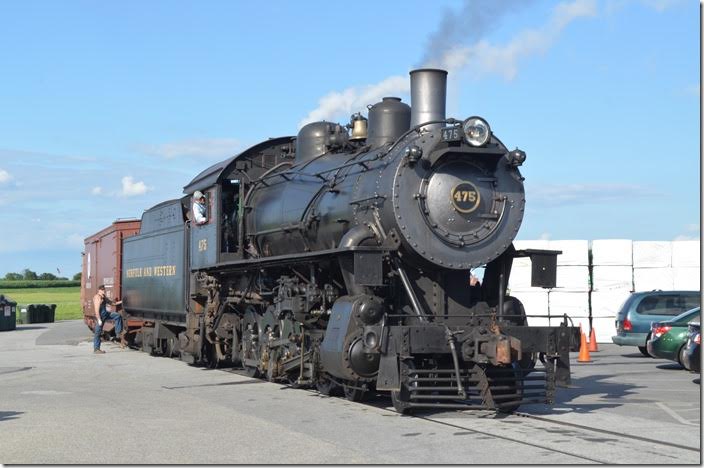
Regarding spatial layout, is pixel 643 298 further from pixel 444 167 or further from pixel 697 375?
pixel 444 167

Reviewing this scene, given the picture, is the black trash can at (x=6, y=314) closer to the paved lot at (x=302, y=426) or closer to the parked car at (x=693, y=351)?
the paved lot at (x=302, y=426)

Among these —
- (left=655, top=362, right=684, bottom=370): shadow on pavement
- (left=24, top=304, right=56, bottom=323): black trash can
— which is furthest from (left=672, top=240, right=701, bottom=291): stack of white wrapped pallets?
(left=24, top=304, right=56, bottom=323): black trash can

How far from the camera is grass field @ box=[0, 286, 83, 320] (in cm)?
5869

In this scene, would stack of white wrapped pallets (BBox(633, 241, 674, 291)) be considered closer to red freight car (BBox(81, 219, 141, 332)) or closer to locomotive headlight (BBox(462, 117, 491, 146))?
red freight car (BBox(81, 219, 141, 332))

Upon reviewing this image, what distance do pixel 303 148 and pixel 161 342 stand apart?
720 cm

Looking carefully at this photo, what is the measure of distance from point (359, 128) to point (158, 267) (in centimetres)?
778

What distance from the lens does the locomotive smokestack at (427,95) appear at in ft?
39.5

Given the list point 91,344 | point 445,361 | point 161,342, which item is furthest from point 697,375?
point 91,344

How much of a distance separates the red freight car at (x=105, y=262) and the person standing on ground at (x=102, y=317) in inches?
25.5

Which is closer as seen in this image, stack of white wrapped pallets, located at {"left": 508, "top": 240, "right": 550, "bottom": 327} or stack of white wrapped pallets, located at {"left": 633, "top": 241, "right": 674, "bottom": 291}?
stack of white wrapped pallets, located at {"left": 633, "top": 241, "right": 674, "bottom": 291}

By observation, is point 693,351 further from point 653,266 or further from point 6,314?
point 6,314

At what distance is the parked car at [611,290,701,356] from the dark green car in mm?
2905

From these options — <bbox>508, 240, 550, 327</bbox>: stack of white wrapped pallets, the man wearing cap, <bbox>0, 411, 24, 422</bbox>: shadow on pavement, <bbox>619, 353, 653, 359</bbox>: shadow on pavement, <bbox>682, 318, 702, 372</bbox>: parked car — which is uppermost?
the man wearing cap

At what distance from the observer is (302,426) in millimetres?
9680
